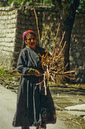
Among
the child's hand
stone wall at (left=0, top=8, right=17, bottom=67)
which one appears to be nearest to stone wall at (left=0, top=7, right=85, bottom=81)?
stone wall at (left=0, top=8, right=17, bottom=67)

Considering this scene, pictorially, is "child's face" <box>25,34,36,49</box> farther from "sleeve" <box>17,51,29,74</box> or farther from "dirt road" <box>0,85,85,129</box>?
"dirt road" <box>0,85,85,129</box>

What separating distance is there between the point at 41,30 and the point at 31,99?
10350 mm

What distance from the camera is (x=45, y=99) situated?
5.05 m

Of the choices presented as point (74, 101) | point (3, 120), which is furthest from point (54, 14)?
point (3, 120)

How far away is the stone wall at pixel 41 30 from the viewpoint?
14297 millimetres

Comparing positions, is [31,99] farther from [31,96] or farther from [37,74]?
[37,74]

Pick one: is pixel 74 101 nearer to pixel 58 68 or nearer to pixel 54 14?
pixel 58 68

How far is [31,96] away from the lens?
5027 millimetres

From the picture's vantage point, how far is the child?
195 inches

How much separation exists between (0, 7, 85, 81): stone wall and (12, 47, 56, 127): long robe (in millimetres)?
9265

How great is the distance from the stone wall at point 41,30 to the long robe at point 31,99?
9265mm

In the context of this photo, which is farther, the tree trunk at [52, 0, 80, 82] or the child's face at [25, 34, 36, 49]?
the tree trunk at [52, 0, 80, 82]

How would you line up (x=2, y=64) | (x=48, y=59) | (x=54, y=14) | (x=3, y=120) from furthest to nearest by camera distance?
(x=2, y=64) → (x=54, y=14) → (x=3, y=120) → (x=48, y=59)

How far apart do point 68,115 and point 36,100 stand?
2.51 m
